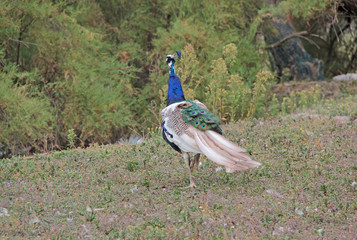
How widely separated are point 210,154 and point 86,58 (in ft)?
31.7

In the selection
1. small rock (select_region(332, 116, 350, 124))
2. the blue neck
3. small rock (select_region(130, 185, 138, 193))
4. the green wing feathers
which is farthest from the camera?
small rock (select_region(332, 116, 350, 124))

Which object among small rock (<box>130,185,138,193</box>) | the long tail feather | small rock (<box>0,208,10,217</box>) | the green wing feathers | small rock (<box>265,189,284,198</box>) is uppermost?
the green wing feathers

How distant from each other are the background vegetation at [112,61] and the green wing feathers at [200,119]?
4.79m

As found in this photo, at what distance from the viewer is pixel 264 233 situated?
5.16 meters

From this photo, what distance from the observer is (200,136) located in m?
6.48

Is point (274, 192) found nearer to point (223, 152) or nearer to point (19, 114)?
point (223, 152)

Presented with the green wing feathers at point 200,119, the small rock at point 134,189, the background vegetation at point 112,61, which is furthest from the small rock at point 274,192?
the background vegetation at point 112,61

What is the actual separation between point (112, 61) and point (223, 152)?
401 inches

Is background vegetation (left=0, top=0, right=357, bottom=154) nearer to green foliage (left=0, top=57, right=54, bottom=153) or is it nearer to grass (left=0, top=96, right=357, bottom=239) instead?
green foliage (left=0, top=57, right=54, bottom=153)

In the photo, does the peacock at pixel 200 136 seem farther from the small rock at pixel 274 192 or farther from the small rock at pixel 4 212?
the small rock at pixel 4 212

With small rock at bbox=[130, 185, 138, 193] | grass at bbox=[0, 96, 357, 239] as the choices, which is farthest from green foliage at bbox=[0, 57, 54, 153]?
small rock at bbox=[130, 185, 138, 193]

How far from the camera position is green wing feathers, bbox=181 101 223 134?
258 inches

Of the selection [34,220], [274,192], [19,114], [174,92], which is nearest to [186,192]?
[274,192]

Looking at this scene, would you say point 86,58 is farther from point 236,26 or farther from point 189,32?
point 236,26
